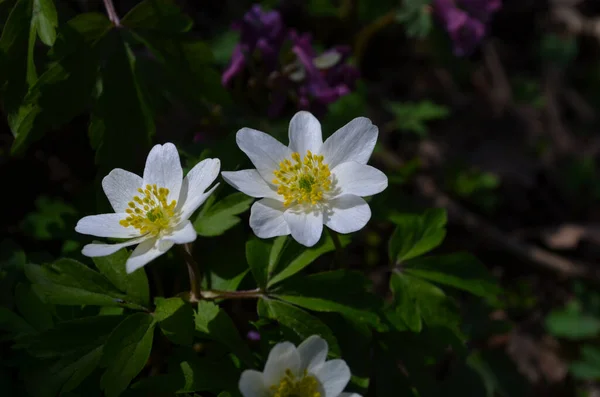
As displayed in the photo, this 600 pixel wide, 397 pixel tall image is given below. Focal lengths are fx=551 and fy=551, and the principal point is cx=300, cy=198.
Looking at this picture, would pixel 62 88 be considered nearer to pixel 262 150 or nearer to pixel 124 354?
pixel 262 150

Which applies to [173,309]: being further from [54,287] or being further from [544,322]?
[544,322]

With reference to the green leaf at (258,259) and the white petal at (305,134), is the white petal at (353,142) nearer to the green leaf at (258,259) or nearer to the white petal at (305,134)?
the white petal at (305,134)

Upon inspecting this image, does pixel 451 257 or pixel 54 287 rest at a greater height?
pixel 54 287

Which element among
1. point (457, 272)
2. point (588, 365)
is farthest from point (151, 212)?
point (588, 365)

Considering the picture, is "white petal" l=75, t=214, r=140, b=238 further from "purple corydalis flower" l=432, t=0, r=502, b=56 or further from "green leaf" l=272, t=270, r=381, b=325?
"purple corydalis flower" l=432, t=0, r=502, b=56

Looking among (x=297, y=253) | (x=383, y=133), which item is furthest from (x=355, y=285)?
(x=383, y=133)

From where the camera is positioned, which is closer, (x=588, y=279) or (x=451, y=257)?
(x=451, y=257)
